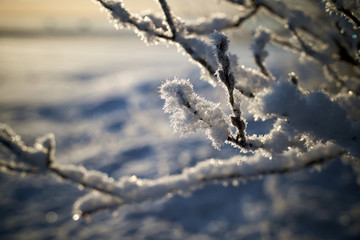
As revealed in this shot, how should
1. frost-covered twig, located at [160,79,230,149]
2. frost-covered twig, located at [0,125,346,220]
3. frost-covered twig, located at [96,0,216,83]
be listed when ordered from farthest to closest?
1. frost-covered twig, located at [0,125,346,220]
2. frost-covered twig, located at [96,0,216,83]
3. frost-covered twig, located at [160,79,230,149]

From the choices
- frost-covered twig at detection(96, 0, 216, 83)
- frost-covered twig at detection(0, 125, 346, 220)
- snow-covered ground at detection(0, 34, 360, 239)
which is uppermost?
A: snow-covered ground at detection(0, 34, 360, 239)

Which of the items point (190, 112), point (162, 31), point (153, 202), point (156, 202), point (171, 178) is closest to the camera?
point (190, 112)

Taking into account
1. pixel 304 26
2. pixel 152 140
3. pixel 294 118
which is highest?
pixel 152 140

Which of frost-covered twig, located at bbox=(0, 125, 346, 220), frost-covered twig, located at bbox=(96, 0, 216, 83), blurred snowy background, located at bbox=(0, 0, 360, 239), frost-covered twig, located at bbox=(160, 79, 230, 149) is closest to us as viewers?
frost-covered twig, located at bbox=(160, 79, 230, 149)

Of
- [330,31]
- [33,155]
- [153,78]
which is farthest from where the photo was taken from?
[153,78]

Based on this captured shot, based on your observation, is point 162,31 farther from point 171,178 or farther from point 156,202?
point 156,202

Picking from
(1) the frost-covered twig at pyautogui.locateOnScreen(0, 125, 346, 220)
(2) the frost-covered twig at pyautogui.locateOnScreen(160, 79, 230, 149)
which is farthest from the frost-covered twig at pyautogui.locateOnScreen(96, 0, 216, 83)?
(1) the frost-covered twig at pyautogui.locateOnScreen(0, 125, 346, 220)

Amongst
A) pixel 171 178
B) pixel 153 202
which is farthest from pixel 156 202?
pixel 171 178

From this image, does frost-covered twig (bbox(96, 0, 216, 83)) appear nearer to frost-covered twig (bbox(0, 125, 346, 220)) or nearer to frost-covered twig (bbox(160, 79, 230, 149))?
frost-covered twig (bbox(160, 79, 230, 149))

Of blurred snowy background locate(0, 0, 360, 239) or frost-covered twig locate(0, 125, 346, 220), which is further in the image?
blurred snowy background locate(0, 0, 360, 239)

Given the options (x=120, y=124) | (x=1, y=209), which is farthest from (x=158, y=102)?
(x=1, y=209)

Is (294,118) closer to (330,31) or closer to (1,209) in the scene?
(330,31)
